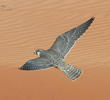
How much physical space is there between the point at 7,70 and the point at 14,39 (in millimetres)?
579

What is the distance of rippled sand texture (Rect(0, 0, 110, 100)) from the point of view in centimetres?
753

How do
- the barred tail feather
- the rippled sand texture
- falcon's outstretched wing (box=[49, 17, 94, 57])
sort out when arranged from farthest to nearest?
the rippled sand texture < falcon's outstretched wing (box=[49, 17, 94, 57]) < the barred tail feather

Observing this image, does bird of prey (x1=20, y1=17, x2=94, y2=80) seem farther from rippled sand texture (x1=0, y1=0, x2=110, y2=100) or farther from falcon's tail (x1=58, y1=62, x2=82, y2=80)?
rippled sand texture (x1=0, y1=0, x2=110, y2=100)

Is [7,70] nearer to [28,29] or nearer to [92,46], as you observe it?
[28,29]

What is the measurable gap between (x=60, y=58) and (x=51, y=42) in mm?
4180

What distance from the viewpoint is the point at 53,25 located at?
7.83 meters

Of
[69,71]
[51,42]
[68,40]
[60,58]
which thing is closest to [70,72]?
[69,71]

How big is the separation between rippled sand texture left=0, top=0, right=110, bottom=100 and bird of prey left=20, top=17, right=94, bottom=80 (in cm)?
341

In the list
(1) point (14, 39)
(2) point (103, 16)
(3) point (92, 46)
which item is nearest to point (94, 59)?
(3) point (92, 46)

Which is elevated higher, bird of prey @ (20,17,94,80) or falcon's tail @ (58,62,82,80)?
bird of prey @ (20,17,94,80)

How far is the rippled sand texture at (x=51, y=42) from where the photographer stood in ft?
24.7

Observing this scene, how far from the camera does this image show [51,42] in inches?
311

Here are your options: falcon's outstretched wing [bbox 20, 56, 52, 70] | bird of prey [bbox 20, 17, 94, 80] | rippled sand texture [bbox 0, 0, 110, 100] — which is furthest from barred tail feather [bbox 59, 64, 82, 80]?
rippled sand texture [bbox 0, 0, 110, 100]

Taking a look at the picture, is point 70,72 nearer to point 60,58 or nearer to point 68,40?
point 60,58
